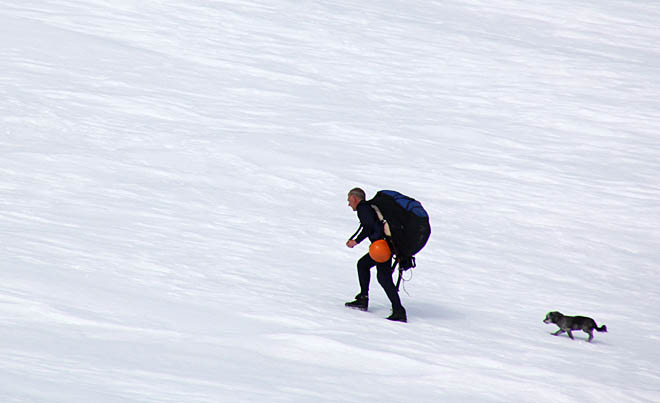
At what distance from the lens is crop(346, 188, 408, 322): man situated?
320 inches

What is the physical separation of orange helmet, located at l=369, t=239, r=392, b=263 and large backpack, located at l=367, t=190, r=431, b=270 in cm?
6

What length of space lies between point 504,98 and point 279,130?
7.86 meters

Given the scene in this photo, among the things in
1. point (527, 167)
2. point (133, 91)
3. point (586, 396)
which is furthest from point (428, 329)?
point (133, 91)

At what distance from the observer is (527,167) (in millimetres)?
17500

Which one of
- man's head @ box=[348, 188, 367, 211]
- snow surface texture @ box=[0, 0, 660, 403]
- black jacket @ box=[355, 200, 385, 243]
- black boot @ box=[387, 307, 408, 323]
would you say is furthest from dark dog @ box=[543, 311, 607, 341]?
man's head @ box=[348, 188, 367, 211]

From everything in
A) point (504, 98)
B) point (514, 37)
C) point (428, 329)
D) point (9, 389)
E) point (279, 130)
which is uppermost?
point (514, 37)

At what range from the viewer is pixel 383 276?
838 centimetres

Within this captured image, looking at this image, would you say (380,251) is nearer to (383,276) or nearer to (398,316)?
(383,276)

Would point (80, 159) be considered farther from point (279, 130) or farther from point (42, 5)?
point (42, 5)

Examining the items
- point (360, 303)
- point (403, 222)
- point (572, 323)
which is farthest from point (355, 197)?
point (572, 323)

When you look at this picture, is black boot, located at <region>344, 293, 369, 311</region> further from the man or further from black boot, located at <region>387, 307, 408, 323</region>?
black boot, located at <region>387, 307, 408, 323</region>

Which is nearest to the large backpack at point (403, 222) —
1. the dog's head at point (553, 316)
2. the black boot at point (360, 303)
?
the black boot at point (360, 303)

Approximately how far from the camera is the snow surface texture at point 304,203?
6.43m

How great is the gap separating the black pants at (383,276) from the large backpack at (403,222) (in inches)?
7.2
